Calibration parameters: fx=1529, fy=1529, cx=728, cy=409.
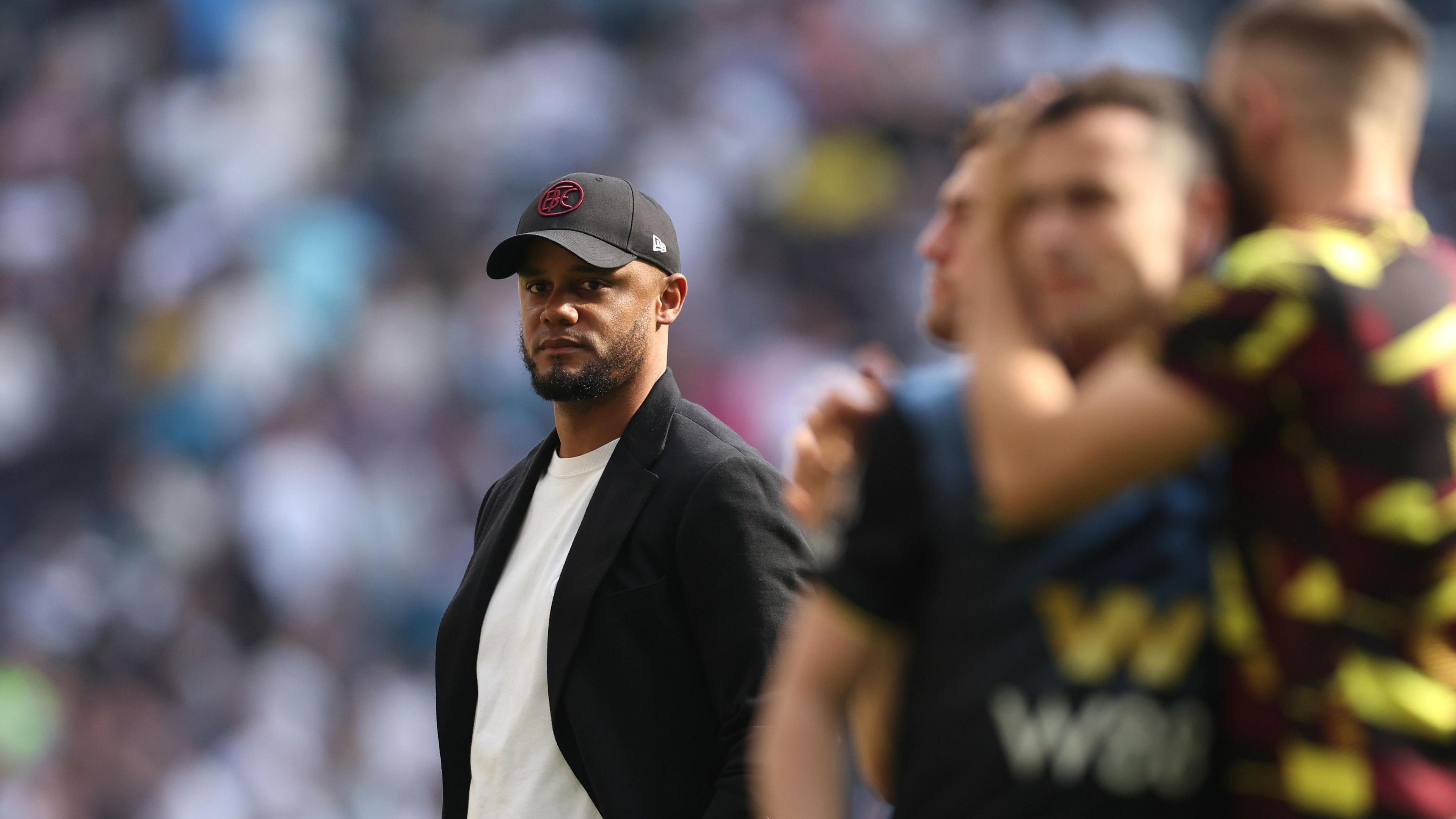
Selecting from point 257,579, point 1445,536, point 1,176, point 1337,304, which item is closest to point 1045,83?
point 1337,304

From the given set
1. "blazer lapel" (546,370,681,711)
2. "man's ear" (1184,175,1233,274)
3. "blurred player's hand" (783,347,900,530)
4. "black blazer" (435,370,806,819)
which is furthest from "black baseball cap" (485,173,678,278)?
"man's ear" (1184,175,1233,274)

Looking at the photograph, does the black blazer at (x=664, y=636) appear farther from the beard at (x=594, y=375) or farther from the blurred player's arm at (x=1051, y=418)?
the blurred player's arm at (x=1051, y=418)

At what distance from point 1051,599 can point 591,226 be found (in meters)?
1.58

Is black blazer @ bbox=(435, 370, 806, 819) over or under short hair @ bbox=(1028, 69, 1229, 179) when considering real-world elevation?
under

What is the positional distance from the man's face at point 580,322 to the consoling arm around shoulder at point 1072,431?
55.6 inches

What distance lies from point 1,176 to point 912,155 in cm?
556

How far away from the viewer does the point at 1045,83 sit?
62.1 inches

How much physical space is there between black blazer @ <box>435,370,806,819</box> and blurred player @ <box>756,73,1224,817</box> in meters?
0.85

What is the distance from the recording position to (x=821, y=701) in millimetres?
1478

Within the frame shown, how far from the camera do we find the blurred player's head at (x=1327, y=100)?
4.51 feet

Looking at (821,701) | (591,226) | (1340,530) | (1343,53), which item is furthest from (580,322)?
(1340,530)

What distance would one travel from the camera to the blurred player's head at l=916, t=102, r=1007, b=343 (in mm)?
1764

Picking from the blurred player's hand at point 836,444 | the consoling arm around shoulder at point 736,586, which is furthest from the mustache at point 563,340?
the blurred player's hand at point 836,444

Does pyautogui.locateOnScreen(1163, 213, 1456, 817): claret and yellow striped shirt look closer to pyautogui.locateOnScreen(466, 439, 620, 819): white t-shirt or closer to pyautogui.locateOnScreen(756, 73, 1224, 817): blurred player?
pyautogui.locateOnScreen(756, 73, 1224, 817): blurred player
